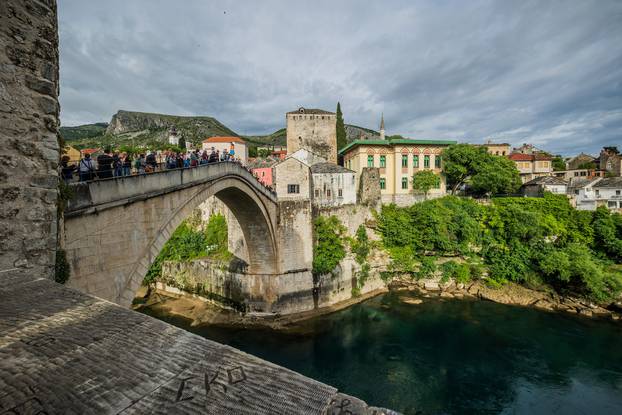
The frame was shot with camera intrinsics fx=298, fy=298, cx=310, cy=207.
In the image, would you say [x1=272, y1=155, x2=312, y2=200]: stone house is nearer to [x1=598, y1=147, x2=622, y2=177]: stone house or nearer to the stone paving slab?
the stone paving slab

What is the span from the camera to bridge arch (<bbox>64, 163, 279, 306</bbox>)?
19.3 feet

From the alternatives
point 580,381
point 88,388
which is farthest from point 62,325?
point 580,381

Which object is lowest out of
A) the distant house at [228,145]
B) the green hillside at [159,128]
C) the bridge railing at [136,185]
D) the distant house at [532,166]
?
the bridge railing at [136,185]

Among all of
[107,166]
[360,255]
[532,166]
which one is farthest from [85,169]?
[532,166]

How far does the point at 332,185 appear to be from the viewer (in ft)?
86.3

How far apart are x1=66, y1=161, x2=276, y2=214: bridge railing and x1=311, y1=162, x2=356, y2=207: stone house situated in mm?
14318

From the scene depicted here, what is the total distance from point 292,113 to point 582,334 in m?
31.4

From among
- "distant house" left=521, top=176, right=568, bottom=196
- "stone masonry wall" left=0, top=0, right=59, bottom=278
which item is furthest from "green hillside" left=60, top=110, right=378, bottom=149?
"stone masonry wall" left=0, top=0, right=59, bottom=278

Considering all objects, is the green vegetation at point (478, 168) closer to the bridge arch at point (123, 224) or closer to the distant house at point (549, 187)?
the distant house at point (549, 187)

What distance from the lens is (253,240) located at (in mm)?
19391

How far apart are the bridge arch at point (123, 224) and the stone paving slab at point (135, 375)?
4.96 metres

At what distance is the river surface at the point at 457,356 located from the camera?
12242mm

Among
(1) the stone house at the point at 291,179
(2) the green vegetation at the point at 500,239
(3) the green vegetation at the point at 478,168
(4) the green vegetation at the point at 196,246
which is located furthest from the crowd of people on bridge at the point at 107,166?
(3) the green vegetation at the point at 478,168

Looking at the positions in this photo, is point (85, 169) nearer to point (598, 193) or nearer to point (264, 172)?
point (264, 172)
